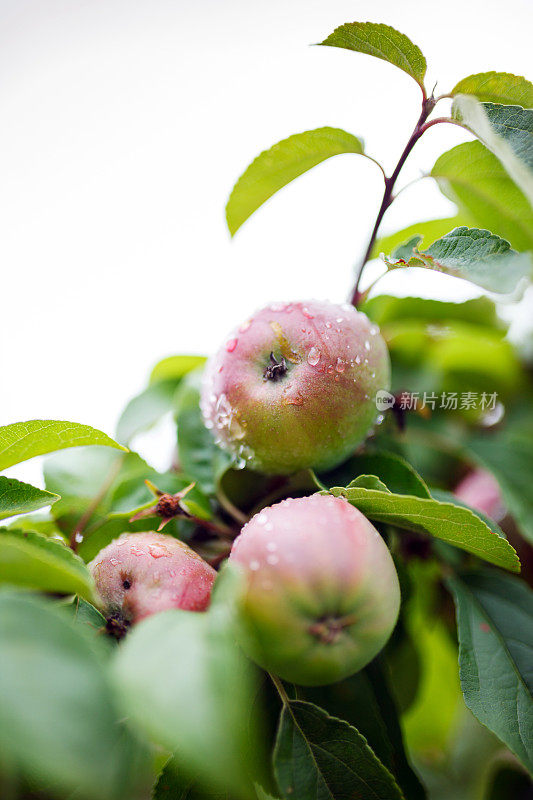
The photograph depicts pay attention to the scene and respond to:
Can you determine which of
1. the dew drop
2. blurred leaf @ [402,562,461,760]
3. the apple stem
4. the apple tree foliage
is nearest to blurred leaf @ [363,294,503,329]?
the apple tree foliage

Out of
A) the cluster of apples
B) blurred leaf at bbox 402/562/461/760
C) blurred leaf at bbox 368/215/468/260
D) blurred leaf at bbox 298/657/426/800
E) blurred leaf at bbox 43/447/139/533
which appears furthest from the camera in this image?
blurred leaf at bbox 402/562/461/760

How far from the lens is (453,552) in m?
0.62

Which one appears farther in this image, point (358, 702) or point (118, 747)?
point (358, 702)

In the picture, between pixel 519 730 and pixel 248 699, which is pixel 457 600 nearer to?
pixel 519 730

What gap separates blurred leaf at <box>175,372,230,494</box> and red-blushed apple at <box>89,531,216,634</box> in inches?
5.7

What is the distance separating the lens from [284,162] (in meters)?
0.55

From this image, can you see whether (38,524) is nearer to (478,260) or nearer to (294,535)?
(294,535)

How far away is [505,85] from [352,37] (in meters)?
0.13

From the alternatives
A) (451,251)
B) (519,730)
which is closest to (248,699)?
(519,730)

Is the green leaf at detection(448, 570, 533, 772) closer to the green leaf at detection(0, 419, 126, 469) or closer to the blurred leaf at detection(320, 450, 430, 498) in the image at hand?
the blurred leaf at detection(320, 450, 430, 498)

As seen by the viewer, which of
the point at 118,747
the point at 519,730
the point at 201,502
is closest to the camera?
the point at 118,747

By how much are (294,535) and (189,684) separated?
119mm

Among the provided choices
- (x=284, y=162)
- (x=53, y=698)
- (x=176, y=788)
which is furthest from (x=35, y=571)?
(x=284, y=162)

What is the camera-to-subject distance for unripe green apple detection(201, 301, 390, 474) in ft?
1.52
